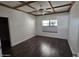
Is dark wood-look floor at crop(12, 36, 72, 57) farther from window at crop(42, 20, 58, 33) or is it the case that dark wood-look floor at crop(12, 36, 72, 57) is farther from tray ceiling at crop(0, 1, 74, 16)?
window at crop(42, 20, 58, 33)

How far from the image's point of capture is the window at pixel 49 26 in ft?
20.2

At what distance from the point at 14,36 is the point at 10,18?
44.4 inches

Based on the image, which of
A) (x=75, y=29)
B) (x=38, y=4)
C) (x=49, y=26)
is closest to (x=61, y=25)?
(x=49, y=26)

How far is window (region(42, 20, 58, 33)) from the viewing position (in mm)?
6143

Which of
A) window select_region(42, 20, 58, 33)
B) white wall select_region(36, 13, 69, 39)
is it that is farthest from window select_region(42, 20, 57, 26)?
white wall select_region(36, 13, 69, 39)

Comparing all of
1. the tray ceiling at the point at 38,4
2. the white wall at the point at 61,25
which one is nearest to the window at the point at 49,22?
the white wall at the point at 61,25

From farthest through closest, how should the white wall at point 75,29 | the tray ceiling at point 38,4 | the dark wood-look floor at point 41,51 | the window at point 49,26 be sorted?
the window at point 49,26
the tray ceiling at point 38,4
the dark wood-look floor at point 41,51
the white wall at point 75,29

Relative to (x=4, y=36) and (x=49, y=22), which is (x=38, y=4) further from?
(x=49, y=22)

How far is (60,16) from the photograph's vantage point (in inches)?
224

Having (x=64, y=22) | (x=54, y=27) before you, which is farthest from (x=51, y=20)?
(x=64, y=22)

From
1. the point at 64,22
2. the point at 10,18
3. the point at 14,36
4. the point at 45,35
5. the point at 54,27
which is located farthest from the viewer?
the point at 45,35

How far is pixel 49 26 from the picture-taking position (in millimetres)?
6508

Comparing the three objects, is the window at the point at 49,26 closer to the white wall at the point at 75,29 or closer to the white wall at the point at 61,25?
the white wall at the point at 61,25

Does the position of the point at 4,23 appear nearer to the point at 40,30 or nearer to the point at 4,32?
the point at 4,32
